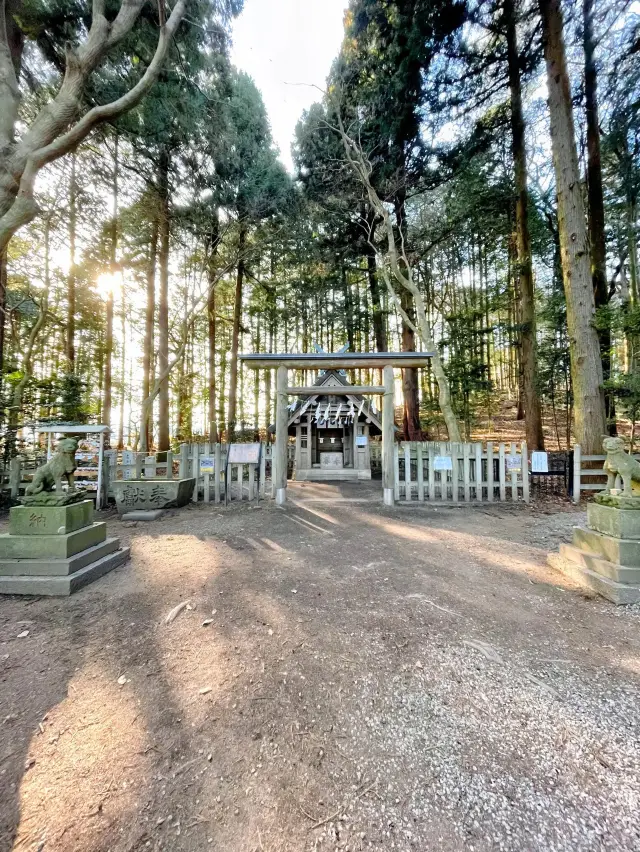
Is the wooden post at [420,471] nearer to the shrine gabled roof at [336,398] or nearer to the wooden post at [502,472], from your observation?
the wooden post at [502,472]

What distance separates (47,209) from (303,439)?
41.4ft

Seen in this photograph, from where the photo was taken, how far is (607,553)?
3326 mm

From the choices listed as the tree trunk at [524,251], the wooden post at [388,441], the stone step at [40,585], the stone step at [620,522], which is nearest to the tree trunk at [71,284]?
the stone step at [40,585]

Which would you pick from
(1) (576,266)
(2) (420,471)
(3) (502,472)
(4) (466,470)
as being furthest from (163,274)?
(3) (502,472)

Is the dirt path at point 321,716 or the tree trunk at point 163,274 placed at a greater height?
the tree trunk at point 163,274

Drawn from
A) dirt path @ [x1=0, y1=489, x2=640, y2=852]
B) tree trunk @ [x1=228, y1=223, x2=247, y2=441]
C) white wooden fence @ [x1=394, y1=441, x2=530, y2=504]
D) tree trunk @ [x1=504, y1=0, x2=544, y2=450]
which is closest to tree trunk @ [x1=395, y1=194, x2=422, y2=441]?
tree trunk @ [x1=504, y1=0, x2=544, y2=450]

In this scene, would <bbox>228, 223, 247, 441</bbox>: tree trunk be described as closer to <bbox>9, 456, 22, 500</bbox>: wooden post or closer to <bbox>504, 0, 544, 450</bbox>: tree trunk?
<bbox>9, 456, 22, 500</bbox>: wooden post

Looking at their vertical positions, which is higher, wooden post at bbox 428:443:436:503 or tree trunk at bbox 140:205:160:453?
tree trunk at bbox 140:205:160:453

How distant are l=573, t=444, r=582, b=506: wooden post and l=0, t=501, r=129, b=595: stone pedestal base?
969cm

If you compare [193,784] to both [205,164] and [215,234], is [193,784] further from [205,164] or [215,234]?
[205,164]

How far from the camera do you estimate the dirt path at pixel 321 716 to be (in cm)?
128

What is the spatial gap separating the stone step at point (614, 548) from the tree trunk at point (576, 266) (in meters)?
5.25

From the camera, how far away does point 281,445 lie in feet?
26.6

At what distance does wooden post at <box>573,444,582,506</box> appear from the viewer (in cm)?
756
